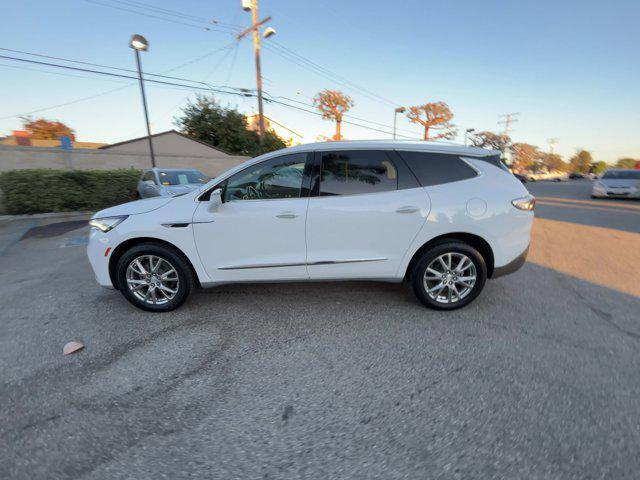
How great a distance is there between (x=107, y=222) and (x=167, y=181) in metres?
6.58

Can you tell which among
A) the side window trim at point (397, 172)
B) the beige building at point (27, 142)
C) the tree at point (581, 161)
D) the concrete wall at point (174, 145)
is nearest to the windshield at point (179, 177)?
the side window trim at point (397, 172)

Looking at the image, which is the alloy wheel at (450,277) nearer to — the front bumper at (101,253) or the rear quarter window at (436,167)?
the rear quarter window at (436,167)

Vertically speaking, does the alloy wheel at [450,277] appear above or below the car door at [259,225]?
below

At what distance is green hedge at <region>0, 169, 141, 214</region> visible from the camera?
379 inches

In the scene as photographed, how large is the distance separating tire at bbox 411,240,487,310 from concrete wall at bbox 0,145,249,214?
12677mm

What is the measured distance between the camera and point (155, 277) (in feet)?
11.2

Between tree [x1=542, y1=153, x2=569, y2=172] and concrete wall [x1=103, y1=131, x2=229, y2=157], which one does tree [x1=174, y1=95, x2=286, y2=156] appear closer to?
concrete wall [x1=103, y1=131, x2=229, y2=157]

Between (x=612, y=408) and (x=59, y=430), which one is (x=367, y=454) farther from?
(x=59, y=430)

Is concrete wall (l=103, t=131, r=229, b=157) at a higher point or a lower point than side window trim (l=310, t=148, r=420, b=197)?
higher

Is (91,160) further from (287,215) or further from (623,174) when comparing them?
(623,174)

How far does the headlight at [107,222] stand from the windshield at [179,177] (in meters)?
6.33

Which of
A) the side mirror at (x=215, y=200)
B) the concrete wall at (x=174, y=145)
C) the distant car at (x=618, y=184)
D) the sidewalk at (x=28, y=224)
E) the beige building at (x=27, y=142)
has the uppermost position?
the beige building at (x=27, y=142)

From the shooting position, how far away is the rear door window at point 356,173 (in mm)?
3268

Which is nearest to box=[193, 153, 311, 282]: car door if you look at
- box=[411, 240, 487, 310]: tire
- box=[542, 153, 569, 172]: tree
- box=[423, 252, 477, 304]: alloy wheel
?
box=[411, 240, 487, 310]: tire
